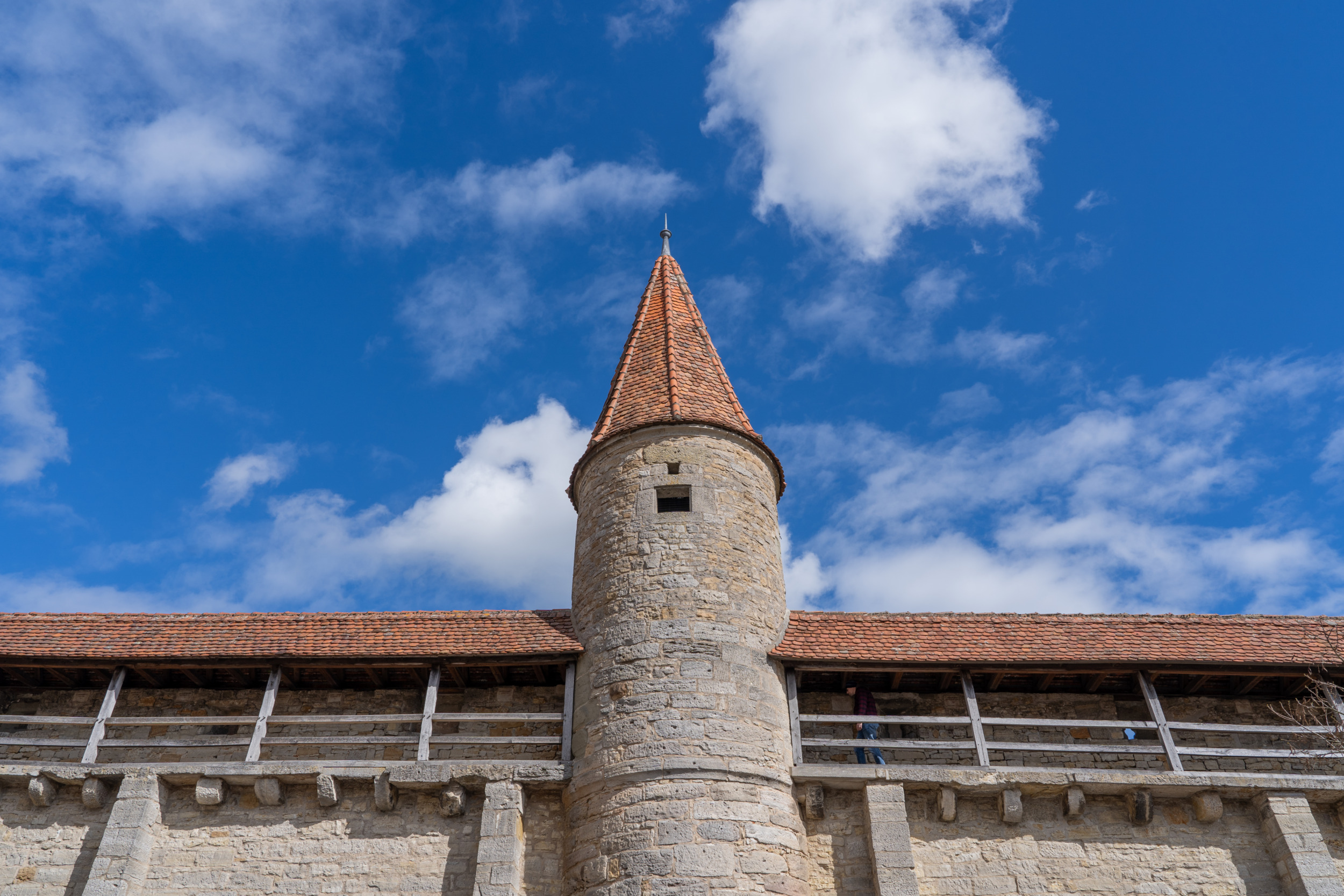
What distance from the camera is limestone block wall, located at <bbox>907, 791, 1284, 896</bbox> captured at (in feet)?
33.0

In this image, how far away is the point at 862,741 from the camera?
10594mm

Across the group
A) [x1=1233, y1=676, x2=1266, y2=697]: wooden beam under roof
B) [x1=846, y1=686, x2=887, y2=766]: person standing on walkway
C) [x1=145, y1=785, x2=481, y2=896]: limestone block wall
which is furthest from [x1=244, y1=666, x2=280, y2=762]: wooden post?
[x1=1233, y1=676, x2=1266, y2=697]: wooden beam under roof

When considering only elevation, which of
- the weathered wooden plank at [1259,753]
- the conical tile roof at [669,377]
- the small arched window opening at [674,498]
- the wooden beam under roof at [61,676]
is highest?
the conical tile roof at [669,377]

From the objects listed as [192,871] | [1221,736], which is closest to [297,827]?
[192,871]

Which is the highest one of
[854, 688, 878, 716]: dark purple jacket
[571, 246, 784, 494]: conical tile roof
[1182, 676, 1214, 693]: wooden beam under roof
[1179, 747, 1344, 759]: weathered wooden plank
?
[571, 246, 784, 494]: conical tile roof

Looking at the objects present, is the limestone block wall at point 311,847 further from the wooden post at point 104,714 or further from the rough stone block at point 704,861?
the rough stone block at point 704,861

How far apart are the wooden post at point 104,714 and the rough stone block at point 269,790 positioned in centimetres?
219

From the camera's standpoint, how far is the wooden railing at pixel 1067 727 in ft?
34.4

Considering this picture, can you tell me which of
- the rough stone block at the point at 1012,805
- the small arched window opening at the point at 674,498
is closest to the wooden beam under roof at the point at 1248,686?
the rough stone block at the point at 1012,805

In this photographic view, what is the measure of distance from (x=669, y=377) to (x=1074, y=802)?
25.3ft

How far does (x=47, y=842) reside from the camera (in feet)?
35.0

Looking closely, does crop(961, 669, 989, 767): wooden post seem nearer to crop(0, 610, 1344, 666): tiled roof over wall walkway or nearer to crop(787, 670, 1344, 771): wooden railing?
crop(787, 670, 1344, 771): wooden railing

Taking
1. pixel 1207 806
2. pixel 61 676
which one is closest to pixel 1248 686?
pixel 1207 806

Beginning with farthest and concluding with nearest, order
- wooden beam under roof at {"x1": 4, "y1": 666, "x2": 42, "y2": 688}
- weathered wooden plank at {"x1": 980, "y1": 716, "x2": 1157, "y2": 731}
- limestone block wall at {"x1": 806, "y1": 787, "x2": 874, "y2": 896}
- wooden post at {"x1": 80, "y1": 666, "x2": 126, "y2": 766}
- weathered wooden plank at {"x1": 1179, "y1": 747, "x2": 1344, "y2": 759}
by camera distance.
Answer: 1. wooden beam under roof at {"x1": 4, "y1": 666, "x2": 42, "y2": 688}
2. wooden post at {"x1": 80, "y1": 666, "x2": 126, "y2": 766}
3. weathered wooden plank at {"x1": 980, "y1": 716, "x2": 1157, "y2": 731}
4. weathered wooden plank at {"x1": 1179, "y1": 747, "x2": 1344, "y2": 759}
5. limestone block wall at {"x1": 806, "y1": 787, "x2": 874, "y2": 896}
